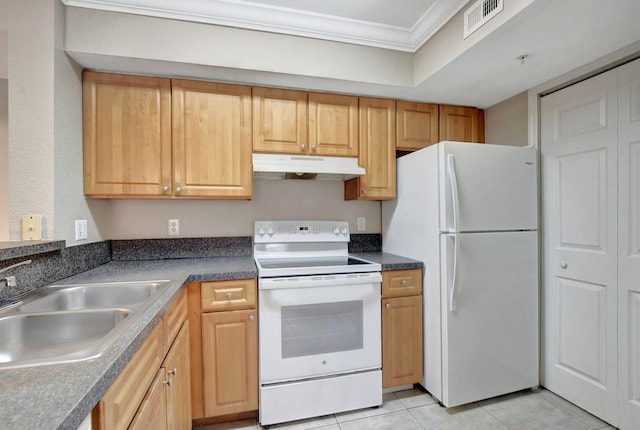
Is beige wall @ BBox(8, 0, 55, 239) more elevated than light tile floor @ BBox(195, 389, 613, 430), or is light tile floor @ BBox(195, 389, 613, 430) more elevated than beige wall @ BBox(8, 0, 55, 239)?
beige wall @ BBox(8, 0, 55, 239)

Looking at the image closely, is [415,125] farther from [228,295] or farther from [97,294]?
[97,294]

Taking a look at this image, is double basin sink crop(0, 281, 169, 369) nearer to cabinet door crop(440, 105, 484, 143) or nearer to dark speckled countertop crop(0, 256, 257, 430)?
dark speckled countertop crop(0, 256, 257, 430)

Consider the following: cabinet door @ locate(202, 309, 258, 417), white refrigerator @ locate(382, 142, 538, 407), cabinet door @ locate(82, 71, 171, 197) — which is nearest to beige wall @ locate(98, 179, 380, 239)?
cabinet door @ locate(82, 71, 171, 197)

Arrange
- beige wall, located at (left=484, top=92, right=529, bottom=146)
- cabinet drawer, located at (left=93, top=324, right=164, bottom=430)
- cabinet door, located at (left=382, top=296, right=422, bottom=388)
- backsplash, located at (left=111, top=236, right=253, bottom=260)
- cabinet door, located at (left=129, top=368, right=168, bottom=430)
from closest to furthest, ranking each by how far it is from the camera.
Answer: cabinet drawer, located at (left=93, top=324, right=164, bottom=430) < cabinet door, located at (left=129, top=368, right=168, bottom=430) < cabinet door, located at (left=382, top=296, right=422, bottom=388) < backsplash, located at (left=111, top=236, right=253, bottom=260) < beige wall, located at (left=484, top=92, right=529, bottom=146)

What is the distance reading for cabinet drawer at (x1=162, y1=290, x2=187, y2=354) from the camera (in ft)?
4.16

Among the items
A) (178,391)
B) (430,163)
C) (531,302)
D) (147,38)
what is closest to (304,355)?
(178,391)

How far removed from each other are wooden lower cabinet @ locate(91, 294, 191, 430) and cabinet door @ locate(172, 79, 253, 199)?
72 centimetres

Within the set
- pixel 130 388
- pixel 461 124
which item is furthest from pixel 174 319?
pixel 461 124

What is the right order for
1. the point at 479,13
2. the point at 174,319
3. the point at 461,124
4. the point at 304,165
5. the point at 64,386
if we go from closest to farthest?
the point at 64,386 → the point at 174,319 → the point at 479,13 → the point at 304,165 → the point at 461,124

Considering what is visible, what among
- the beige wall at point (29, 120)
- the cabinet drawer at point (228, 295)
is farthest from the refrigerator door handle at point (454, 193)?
the beige wall at point (29, 120)

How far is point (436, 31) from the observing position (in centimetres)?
188

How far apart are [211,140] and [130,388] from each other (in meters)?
1.47

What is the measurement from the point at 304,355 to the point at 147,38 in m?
1.98

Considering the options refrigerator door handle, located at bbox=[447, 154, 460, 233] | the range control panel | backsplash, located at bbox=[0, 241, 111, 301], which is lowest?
backsplash, located at bbox=[0, 241, 111, 301]
